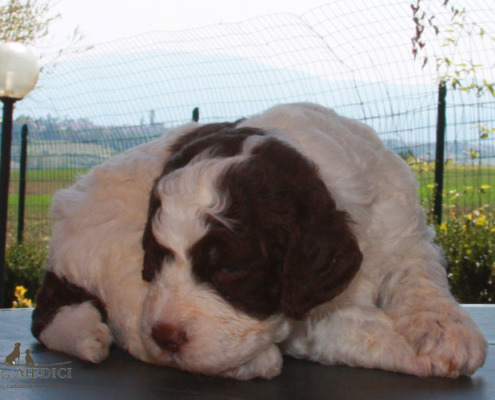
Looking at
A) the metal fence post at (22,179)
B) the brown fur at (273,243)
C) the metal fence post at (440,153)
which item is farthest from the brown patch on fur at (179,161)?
the metal fence post at (22,179)

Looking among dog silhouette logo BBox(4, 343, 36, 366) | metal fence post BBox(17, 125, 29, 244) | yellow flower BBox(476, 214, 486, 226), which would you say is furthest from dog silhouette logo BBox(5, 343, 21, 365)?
metal fence post BBox(17, 125, 29, 244)

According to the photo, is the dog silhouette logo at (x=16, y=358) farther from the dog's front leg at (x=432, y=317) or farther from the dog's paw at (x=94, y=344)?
the dog's front leg at (x=432, y=317)

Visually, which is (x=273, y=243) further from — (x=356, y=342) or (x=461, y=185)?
(x=461, y=185)

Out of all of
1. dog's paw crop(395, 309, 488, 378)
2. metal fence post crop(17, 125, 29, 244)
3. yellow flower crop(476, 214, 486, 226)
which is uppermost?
dog's paw crop(395, 309, 488, 378)

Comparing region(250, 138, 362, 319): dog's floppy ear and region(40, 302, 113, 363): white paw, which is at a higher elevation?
region(250, 138, 362, 319): dog's floppy ear

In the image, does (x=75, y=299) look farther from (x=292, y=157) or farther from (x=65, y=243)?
(x=292, y=157)

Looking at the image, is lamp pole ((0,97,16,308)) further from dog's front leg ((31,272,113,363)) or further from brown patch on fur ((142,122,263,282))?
brown patch on fur ((142,122,263,282))
